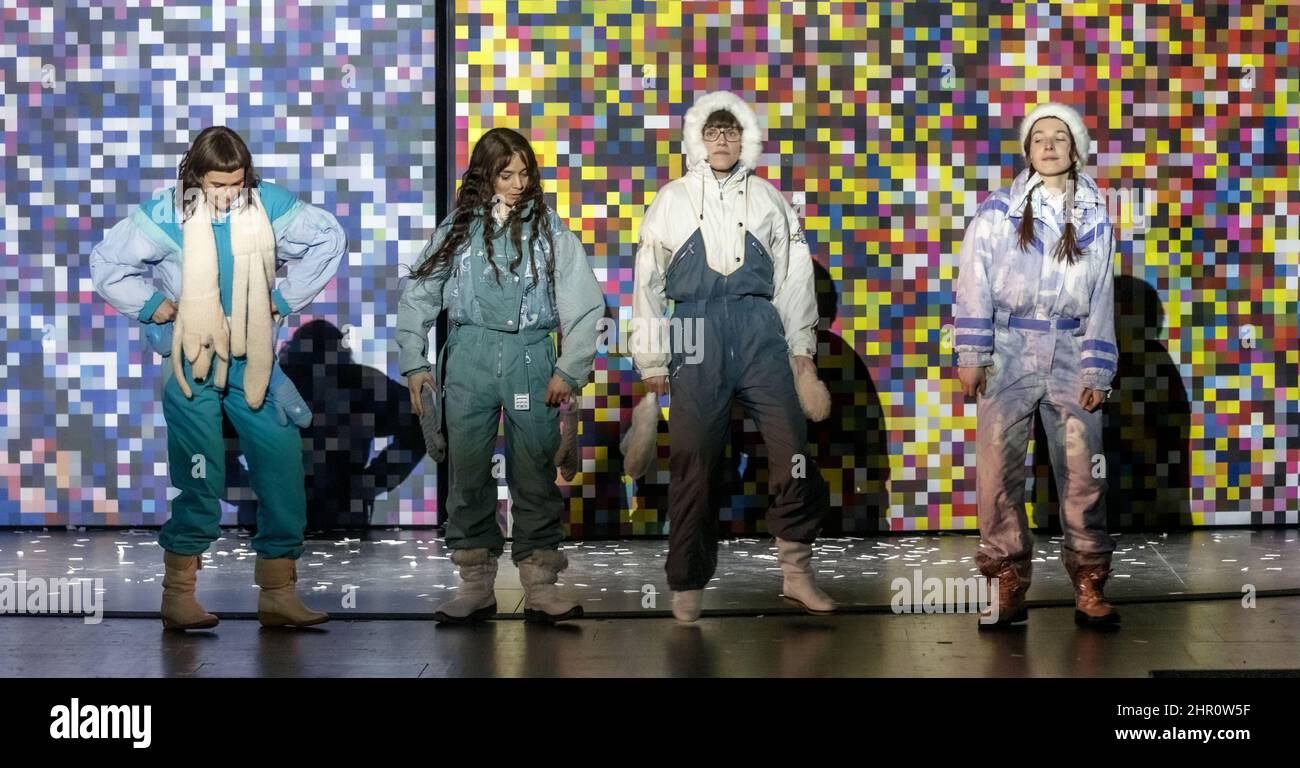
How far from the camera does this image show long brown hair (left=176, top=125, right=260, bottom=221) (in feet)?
18.5

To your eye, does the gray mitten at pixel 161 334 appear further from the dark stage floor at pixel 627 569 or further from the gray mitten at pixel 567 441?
the gray mitten at pixel 567 441

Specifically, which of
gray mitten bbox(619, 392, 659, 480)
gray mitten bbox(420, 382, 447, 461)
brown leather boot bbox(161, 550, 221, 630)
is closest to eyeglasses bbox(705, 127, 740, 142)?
gray mitten bbox(619, 392, 659, 480)

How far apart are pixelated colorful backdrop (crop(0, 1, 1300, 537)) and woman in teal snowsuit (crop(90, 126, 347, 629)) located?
209 cm

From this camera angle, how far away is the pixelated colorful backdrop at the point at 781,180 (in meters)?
7.64

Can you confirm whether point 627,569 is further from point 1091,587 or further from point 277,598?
point 1091,587

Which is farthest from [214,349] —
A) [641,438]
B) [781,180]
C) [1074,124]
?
[781,180]

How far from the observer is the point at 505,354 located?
223 inches

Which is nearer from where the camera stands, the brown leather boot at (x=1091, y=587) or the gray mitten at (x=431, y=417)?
the brown leather boot at (x=1091, y=587)

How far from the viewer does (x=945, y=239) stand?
770 cm

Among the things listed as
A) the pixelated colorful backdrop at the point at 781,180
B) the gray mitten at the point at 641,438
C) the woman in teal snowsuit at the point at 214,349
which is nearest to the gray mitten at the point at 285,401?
the woman in teal snowsuit at the point at 214,349
